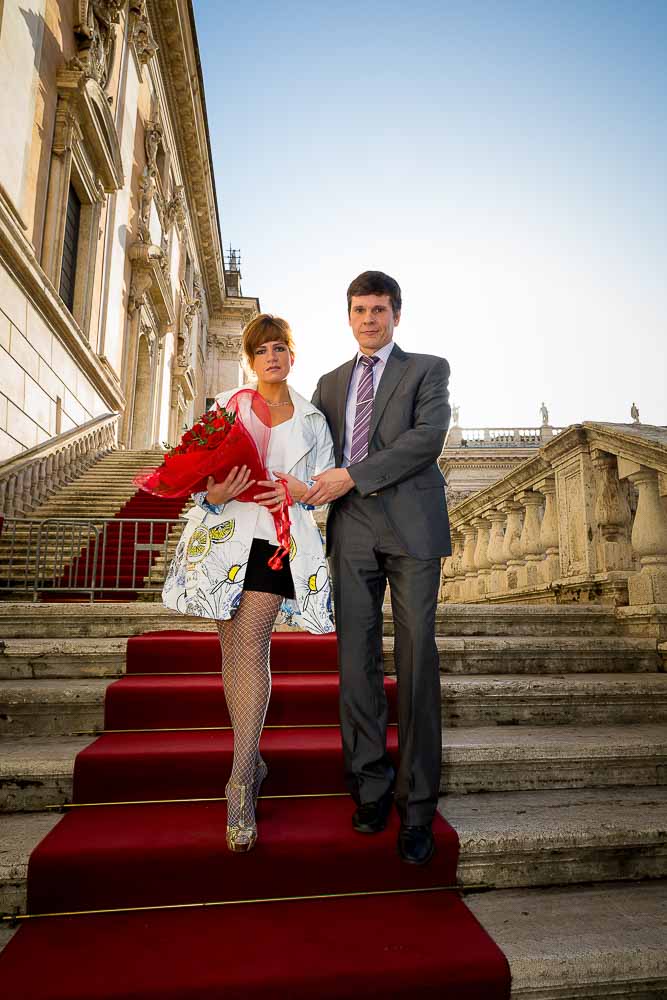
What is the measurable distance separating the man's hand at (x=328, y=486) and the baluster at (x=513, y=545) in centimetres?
474

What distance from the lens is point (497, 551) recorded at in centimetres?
727

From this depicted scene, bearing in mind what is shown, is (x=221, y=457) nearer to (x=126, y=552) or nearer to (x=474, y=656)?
(x=474, y=656)

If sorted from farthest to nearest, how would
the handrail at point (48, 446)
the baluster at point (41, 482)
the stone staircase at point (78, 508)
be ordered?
the baluster at point (41, 482)
the handrail at point (48, 446)
the stone staircase at point (78, 508)

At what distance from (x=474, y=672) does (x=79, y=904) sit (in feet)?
8.18

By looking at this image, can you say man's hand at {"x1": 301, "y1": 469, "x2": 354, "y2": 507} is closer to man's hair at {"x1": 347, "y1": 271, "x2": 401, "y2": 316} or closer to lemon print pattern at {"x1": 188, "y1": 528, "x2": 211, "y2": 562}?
lemon print pattern at {"x1": 188, "y1": 528, "x2": 211, "y2": 562}

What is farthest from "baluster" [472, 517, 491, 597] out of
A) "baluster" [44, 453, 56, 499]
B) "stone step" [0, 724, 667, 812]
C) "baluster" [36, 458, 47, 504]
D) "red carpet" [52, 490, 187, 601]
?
"baluster" [44, 453, 56, 499]

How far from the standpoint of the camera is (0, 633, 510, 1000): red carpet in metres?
1.90

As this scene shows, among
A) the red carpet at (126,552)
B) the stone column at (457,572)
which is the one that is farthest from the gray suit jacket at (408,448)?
the stone column at (457,572)

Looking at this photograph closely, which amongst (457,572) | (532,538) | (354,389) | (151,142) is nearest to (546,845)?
(354,389)

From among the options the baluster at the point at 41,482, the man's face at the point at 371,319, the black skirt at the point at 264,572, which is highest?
the baluster at the point at 41,482

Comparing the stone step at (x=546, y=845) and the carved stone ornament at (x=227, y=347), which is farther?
the carved stone ornament at (x=227, y=347)

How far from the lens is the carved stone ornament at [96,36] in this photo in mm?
13492

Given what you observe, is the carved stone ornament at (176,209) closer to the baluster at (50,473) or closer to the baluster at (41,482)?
the baluster at (50,473)

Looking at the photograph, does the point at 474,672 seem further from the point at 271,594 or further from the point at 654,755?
the point at 271,594
